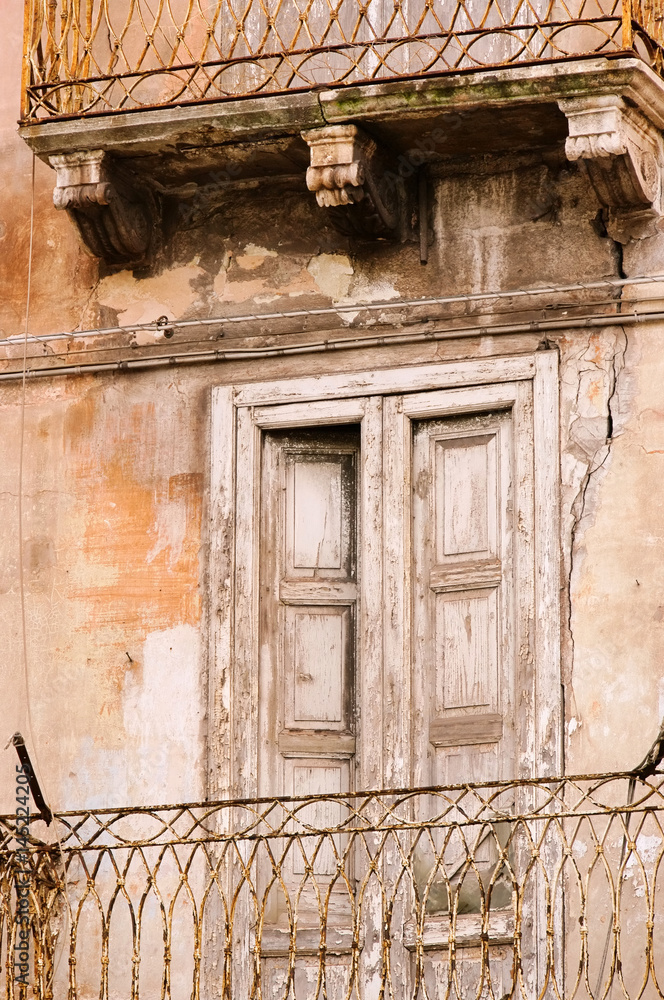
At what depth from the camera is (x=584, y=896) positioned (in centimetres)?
720

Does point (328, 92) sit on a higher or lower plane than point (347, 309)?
higher

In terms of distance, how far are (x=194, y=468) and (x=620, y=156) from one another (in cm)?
217

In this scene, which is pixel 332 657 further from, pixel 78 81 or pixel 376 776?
pixel 78 81

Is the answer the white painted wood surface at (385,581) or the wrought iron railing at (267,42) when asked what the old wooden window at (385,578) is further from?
the wrought iron railing at (267,42)

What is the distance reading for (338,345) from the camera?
8578mm

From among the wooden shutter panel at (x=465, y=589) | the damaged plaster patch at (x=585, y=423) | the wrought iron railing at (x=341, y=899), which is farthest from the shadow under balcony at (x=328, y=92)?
the wrought iron railing at (x=341, y=899)

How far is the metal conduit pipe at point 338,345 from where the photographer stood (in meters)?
8.27

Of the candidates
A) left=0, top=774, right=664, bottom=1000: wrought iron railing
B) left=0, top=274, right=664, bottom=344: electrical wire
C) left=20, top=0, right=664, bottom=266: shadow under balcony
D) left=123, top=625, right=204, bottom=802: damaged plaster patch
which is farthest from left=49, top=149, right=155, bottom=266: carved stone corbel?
left=0, top=774, right=664, bottom=1000: wrought iron railing

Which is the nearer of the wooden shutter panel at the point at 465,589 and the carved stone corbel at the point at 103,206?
the wooden shutter panel at the point at 465,589

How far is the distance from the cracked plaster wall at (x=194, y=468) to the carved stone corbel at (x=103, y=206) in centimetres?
14

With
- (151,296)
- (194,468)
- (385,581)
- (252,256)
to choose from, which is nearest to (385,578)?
(385,581)

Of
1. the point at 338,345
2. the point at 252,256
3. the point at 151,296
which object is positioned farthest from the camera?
the point at 151,296

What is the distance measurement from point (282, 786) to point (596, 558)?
1579 millimetres

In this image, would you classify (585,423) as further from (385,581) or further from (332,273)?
(332,273)
